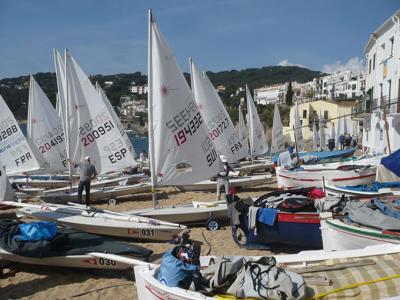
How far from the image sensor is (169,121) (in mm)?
8188

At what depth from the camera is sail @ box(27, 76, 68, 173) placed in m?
14.4

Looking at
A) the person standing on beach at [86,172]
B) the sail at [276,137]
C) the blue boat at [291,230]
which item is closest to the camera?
the blue boat at [291,230]

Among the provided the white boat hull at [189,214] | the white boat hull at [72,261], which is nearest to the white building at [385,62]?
the white boat hull at [189,214]

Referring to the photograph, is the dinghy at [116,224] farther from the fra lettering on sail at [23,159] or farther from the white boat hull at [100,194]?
the fra lettering on sail at [23,159]

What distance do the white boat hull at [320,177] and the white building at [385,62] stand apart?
10.9 meters

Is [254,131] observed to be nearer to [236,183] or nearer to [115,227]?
[236,183]

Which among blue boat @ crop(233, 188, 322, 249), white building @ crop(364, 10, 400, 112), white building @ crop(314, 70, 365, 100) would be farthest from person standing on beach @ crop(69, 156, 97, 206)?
white building @ crop(314, 70, 365, 100)

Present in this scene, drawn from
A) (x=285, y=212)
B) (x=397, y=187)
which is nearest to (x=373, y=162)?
(x=397, y=187)

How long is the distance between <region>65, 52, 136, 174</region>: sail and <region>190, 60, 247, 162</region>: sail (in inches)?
133

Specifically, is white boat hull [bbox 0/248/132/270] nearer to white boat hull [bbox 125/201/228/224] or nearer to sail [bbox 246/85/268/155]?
white boat hull [bbox 125/201/228/224]

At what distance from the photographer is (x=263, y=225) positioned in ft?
23.2

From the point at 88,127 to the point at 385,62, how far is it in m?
20.0

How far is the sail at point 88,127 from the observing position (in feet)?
36.4

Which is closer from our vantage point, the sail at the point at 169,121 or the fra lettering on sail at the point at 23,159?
the sail at the point at 169,121
